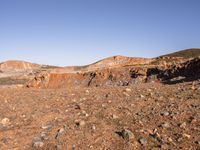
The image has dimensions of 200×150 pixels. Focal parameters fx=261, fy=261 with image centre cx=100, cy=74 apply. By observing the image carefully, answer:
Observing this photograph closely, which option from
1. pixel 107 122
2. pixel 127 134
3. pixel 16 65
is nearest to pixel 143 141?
pixel 127 134

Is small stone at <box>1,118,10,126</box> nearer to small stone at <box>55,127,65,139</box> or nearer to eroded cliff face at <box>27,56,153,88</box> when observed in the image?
small stone at <box>55,127,65,139</box>

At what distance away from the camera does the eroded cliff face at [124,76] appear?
2191cm

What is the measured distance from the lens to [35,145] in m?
6.46

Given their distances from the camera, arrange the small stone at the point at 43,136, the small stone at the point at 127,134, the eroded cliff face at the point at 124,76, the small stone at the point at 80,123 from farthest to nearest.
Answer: the eroded cliff face at the point at 124,76 < the small stone at the point at 80,123 < the small stone at the point at 43,136 < the small stone at the point at 127,134

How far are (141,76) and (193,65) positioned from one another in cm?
502

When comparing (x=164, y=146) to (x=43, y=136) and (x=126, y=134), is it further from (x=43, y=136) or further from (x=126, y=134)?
(x=43, y=136)

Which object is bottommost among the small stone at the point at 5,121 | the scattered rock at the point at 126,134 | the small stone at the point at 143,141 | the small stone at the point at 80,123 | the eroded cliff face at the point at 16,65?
the small stone at the point at 143,141

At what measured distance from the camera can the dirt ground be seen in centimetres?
627

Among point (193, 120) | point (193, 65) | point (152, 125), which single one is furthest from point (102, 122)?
point (193, 65)

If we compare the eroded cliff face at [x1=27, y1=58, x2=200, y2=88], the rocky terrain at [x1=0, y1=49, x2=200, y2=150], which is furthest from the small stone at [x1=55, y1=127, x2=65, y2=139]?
the eroded cliff face at [x1=27, y1=58, x2=200, y2=88]

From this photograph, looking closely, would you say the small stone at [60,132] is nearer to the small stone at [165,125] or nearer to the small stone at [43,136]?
the small stone at [43,136]

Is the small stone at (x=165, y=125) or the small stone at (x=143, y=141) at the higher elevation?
the small stone at (x=165, y=125)

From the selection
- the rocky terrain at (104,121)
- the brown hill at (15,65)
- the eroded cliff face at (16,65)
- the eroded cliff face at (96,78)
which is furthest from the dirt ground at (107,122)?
the eroded cliff face at (16,65)

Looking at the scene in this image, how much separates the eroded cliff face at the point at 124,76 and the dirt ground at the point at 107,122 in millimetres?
9631
